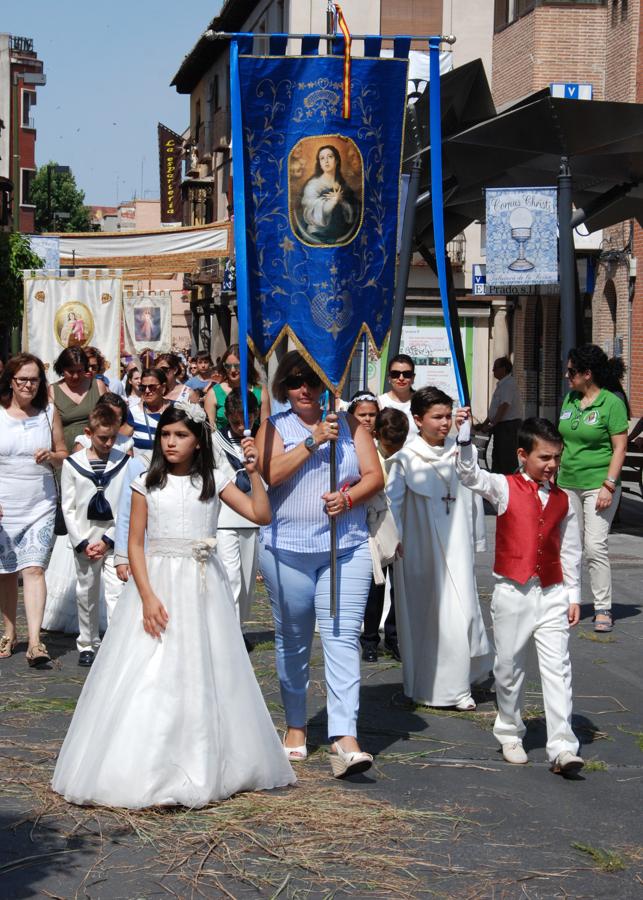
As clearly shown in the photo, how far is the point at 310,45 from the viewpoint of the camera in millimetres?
6980

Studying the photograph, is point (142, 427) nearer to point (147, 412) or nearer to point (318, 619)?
point (147, 412)

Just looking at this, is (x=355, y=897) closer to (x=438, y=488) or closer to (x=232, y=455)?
(x=438, y=488)

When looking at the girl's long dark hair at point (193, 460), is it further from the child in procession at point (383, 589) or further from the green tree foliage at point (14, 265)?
the green tree foliage at point (14, 265)

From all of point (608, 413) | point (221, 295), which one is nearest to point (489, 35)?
point (221, 295)

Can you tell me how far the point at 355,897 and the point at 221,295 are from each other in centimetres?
4907

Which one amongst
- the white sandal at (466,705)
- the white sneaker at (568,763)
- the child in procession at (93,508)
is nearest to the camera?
the white sneaker at (568,763)

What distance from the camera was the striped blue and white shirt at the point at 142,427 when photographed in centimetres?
950

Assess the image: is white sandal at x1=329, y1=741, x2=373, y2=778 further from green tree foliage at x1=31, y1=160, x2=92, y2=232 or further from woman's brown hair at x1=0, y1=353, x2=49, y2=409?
green tree foliage at x1=31, y1=160, x2=92, y2=232

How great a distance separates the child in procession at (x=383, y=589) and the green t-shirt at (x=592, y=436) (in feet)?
6.40

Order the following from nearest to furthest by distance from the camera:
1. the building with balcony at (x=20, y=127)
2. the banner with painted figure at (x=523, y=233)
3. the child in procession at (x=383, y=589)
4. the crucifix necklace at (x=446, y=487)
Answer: the crucifix necklace at (x=446, y=487) < the child in procession at (x=383, y=589) < the banner with painted figure at (x=523, y=233) < the building with balcony at (x=20, y=127)

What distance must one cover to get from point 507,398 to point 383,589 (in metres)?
10.2

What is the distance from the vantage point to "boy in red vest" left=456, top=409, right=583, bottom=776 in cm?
666

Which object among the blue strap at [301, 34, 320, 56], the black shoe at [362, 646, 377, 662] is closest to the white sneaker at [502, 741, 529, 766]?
the black shoe at [362, 646, 377, 662]

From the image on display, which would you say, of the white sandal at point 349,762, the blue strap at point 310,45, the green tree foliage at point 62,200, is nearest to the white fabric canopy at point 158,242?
the blue strap at point 310,45
